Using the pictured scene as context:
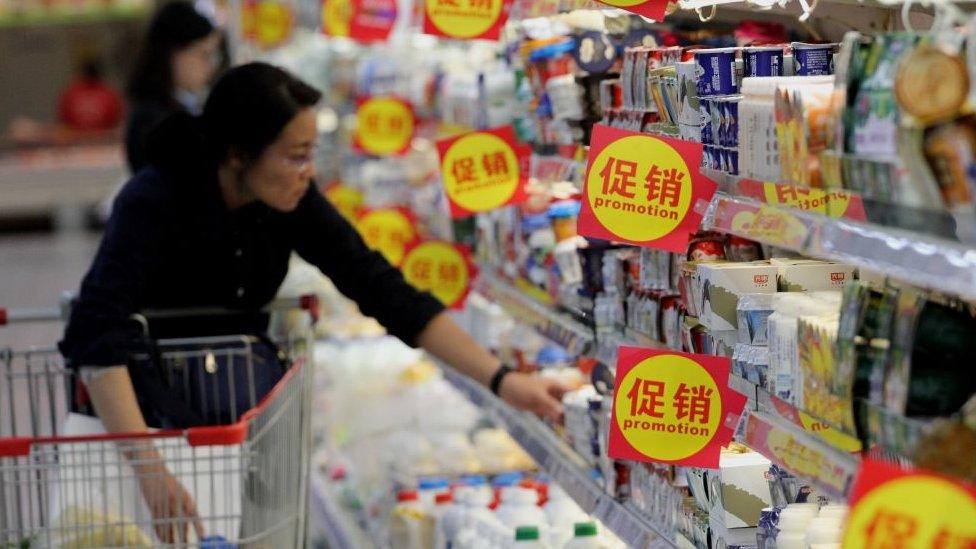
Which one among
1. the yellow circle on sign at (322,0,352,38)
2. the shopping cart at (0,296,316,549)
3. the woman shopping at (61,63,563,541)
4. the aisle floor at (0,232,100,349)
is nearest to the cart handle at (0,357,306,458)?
the shopping cart at (0,296,316,549)

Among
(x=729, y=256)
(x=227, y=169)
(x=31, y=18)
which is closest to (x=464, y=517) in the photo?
(x=227, y=169)

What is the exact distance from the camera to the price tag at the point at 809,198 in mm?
1788

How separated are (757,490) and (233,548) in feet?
3.70

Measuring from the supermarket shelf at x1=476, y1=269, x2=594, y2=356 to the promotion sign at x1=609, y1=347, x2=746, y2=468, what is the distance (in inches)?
21.7

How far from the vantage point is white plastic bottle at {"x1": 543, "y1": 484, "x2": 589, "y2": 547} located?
3.49m

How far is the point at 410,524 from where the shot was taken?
12.9ft

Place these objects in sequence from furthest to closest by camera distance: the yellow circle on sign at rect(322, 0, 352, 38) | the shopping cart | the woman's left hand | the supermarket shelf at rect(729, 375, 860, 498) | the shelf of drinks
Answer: the yellow circle on sign at rect(322, 0, 352, 38), the shelf of drinks, the woman's left hand, the shopping cart, the supermarket shelf at rect(729, 375, 860, 498)

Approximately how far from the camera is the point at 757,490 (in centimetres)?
260

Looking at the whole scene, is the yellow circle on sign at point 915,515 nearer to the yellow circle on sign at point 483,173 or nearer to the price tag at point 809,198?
the price tag at point 809,198

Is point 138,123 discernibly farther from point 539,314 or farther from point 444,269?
point 539,314

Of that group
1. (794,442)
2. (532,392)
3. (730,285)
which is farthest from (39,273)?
(794,442)

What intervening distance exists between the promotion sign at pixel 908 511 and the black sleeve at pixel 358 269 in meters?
2.10

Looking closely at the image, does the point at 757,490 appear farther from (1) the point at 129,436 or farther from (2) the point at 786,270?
(1) the point at 129,436

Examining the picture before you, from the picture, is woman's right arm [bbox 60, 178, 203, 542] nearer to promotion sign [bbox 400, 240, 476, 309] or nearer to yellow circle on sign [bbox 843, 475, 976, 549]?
promotion sign [bbox 400, 240, 476, 309]
